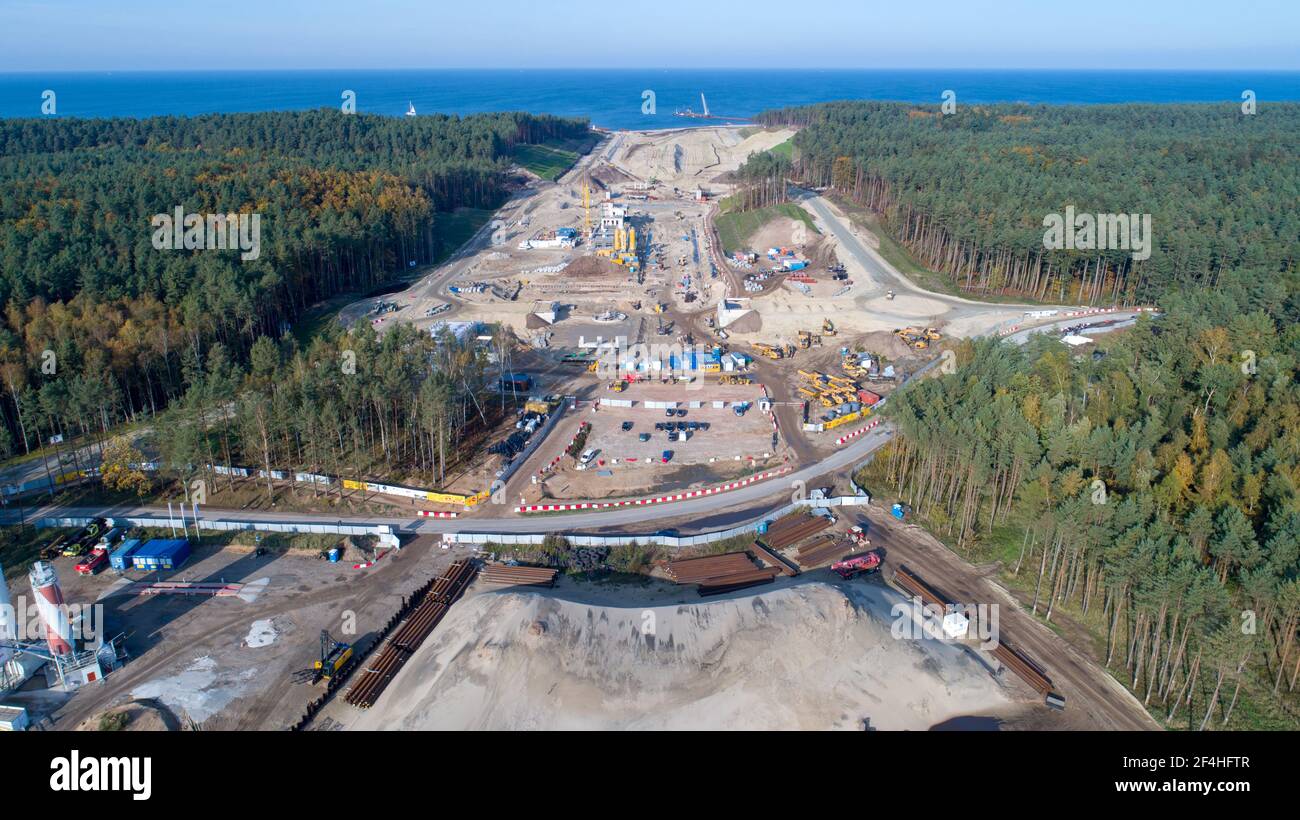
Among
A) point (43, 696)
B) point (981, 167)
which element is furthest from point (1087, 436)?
point (981, 167)

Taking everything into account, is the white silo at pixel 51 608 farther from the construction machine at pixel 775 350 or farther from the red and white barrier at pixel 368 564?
the construction machine at pixel 775 350

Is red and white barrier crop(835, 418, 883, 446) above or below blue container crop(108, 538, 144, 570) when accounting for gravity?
above

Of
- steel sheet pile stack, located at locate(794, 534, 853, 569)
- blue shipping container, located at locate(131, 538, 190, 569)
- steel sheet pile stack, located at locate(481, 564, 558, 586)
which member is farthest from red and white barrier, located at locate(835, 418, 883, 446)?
blue shipping container, located at locate(131, 538, 190, 569)

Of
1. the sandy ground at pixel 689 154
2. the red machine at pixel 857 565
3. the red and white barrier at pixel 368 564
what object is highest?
the sandy ground at pixel 689 154

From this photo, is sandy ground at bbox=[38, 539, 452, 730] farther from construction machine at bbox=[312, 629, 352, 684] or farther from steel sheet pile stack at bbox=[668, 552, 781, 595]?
steel sheet pile stack at bbox=[668, 552, 781, 595]

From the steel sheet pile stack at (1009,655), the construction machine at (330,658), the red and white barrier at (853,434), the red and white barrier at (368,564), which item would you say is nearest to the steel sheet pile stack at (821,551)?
the steel sheet pile stack at (1009,655)

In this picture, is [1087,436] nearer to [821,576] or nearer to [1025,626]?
[1025,626]
